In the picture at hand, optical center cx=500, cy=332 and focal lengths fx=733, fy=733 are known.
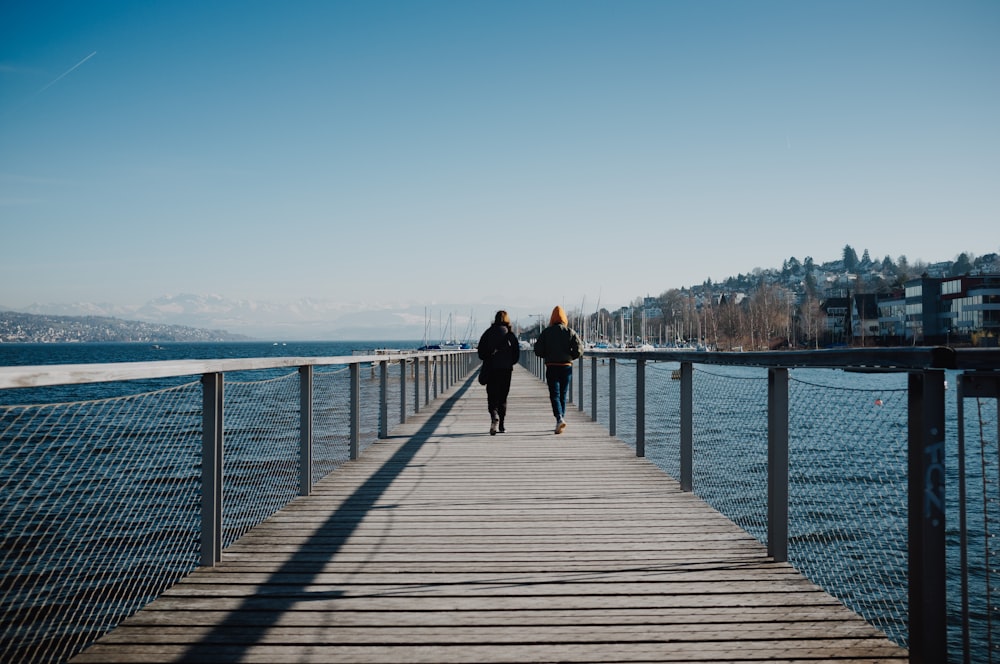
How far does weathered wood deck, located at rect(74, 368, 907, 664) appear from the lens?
9.18 feet

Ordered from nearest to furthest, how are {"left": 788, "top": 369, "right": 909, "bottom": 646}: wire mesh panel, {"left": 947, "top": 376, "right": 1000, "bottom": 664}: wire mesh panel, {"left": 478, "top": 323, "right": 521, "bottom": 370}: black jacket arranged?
{"left": 947, "top": 376, "right": 1000, "bottom": 664}: wire mesh panel < {"left": 788, "top": 369, "right": 909, "bottom": 646}: wire mesh panel < {"left": 478, "top": 323, "right": 521, "bottom": 370}: black jacket

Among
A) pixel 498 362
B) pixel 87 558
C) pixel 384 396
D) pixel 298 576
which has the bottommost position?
pixel 87 558

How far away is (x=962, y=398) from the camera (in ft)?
7.61

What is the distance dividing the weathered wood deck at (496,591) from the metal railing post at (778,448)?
25 cm

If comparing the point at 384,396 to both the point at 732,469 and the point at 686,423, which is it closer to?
the point at 686,423

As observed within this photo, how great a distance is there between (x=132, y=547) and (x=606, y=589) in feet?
20.8

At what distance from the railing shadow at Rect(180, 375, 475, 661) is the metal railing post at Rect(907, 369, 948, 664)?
237cm

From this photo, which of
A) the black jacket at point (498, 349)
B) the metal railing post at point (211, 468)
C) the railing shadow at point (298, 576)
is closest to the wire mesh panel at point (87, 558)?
the metal railing post at point (211, 468)

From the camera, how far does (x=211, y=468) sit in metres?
3.79

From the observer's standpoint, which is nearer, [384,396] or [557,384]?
[384,396]

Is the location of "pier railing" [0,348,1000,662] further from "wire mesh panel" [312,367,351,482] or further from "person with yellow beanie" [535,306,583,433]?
"person with yellow beanie" [535,306,583,433]

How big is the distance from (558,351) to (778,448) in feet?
19.7

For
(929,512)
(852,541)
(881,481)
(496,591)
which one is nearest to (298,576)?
(496,591)

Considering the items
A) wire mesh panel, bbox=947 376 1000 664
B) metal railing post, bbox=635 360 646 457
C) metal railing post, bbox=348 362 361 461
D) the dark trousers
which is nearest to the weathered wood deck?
wire mesh panel, bbox=947 376 1000 664
